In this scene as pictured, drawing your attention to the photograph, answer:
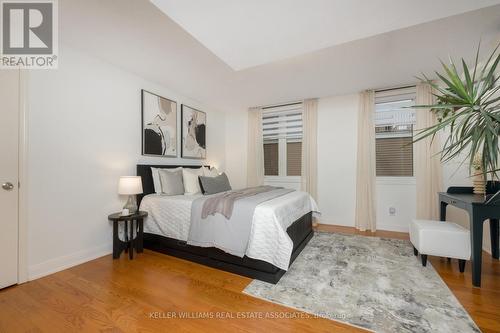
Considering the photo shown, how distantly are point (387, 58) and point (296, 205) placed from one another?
7.27 ft

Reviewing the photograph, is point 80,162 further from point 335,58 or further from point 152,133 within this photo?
point 335,58

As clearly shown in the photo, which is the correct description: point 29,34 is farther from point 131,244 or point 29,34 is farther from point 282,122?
point 282,122

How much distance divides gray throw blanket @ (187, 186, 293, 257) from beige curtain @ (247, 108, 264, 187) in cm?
227

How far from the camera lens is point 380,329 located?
1.46m

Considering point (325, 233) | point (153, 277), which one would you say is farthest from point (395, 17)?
point (153, 277)

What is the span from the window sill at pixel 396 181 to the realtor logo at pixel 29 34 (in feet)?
16.0

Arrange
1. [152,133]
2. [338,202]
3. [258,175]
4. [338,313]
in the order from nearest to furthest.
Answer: [338,313] → [152,133] → [338,202] → [258,175]

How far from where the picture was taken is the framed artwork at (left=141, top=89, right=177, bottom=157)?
3.29 m

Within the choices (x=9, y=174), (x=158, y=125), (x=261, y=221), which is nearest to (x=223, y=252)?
(x=261, y=221)

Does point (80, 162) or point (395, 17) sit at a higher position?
point (395, 17)

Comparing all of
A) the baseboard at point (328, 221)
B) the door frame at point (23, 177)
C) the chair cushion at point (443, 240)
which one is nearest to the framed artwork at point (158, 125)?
the door frame at point (23, 177)

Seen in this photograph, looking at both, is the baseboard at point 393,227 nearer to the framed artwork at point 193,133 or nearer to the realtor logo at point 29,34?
the framed artwork at point 193,133

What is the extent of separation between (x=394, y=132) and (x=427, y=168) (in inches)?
32.3

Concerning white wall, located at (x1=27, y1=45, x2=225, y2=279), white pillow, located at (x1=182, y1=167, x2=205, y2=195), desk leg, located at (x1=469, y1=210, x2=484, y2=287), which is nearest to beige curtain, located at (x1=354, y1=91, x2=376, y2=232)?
desk leg, located at (x1=469, y1=210, x2=484, y2=287)
